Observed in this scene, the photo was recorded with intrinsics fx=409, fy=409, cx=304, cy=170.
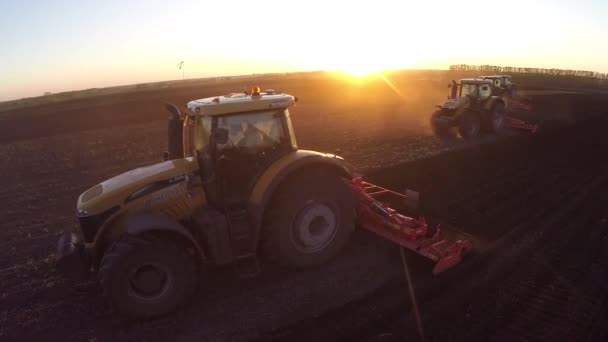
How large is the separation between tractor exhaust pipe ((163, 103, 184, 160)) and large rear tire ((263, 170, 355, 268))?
1.50 m

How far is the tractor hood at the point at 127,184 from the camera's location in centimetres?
456

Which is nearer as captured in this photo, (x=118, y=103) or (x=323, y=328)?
(x=323, y=328)

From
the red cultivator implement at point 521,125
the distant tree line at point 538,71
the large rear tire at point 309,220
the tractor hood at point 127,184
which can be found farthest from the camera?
the distant tree line at point 538,71

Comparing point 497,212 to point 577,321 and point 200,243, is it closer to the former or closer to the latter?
point 577,321

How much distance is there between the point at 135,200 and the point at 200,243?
894 mm

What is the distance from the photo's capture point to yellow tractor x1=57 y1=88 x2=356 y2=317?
173 inches

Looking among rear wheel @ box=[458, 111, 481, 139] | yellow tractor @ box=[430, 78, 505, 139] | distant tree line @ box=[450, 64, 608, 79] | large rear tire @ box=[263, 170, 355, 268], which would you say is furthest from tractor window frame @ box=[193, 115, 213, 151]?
distant tree line @ box=[450, 64, 608, 79]

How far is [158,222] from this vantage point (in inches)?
175

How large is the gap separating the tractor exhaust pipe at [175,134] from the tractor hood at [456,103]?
35.6ft

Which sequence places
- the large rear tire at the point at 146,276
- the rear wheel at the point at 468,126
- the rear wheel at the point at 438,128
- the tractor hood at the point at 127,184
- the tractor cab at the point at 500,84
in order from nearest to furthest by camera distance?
the large rear tire at the point at 146,276, the tractor hood at the point at 127,184, the rear wheel at the point at 468,126, the rear wheel at the point at 438,128, the tractor cab at the point at 500,84

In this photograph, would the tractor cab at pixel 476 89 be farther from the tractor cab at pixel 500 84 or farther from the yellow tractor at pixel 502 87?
the yellow tractor at pixel 502 87

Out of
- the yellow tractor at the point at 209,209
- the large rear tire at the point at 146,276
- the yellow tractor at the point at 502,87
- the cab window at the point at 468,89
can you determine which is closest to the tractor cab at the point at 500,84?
the yellow tractor at the point at 502,87

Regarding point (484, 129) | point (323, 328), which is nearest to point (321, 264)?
point (323, 328)

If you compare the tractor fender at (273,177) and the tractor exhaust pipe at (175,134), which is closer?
the tractor fender at (273,177)
